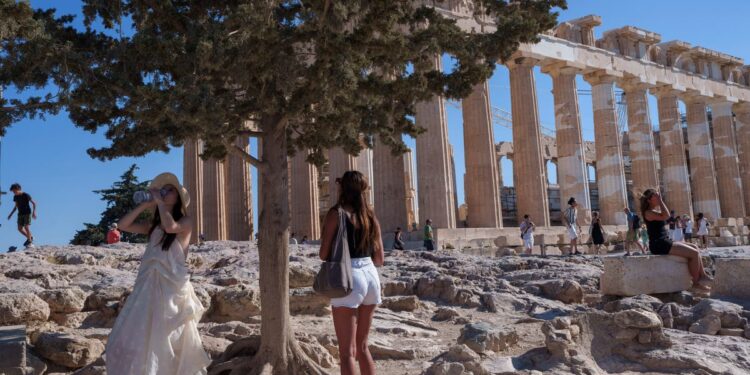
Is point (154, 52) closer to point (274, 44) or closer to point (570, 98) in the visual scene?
point (274, 44)

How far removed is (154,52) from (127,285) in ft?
14.1

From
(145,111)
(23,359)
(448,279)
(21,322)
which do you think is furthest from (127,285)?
(448,279)

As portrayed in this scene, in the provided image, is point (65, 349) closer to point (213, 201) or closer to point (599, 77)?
point (213, 201)

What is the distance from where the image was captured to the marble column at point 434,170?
73.0ft

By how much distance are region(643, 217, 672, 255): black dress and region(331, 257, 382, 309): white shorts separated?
6.10 metres

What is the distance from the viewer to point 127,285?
8875mm

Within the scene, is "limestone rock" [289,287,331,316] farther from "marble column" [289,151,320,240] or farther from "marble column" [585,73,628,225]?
"marble column" [585,73,628,225]

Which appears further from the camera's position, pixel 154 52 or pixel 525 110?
pixel 525 110

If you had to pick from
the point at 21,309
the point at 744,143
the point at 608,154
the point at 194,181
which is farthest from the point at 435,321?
the point at 744,143

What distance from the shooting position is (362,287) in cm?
504

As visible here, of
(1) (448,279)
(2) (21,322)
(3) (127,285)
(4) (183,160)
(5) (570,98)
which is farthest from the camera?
(5) (570,98)

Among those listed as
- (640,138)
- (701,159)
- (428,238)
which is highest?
(640,138)

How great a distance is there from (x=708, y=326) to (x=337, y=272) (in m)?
5.11

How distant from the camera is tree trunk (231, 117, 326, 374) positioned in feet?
20.6
